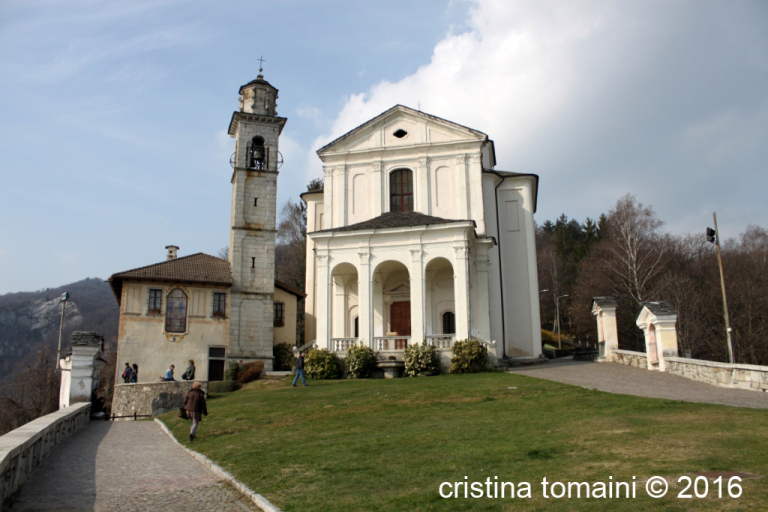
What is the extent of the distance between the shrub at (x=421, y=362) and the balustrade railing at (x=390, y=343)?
4.21 ft

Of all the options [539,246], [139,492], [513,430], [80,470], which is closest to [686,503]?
[513,430]

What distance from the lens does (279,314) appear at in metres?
35.2

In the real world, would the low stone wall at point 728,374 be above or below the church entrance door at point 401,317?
below

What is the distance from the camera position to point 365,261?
84.4ft

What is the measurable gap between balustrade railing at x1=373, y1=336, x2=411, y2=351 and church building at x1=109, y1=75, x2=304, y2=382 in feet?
30.4

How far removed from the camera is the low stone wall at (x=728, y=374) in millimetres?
14086

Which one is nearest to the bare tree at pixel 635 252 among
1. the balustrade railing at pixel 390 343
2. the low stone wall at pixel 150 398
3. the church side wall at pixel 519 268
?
the church side wall at pixel 519 268

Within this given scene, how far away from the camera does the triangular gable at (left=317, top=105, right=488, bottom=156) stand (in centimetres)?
3027

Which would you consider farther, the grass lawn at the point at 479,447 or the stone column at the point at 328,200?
the stone column at the point at 328,200

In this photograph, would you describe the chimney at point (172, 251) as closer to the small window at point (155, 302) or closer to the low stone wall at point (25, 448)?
the small window at point (155, 302)

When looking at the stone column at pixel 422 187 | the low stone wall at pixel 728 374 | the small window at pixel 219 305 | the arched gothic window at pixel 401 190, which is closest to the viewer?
the low stone wall at pixel 728 374

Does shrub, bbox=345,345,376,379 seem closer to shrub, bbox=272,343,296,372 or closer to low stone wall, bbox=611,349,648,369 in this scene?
shrub, bbox=272,343,296,372

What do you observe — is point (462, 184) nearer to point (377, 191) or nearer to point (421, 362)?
point (377, 191)

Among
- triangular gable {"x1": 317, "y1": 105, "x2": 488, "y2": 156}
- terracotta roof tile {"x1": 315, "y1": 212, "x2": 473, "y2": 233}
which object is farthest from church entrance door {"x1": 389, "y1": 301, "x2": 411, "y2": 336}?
triangular gable {"x1": 317, "y1": 105, "x2": 488, "y2": 156}
